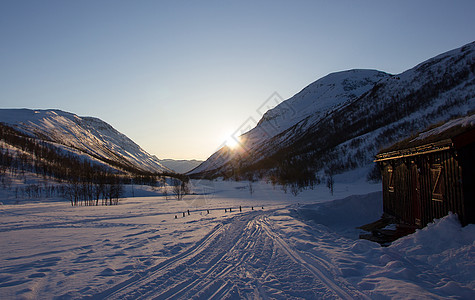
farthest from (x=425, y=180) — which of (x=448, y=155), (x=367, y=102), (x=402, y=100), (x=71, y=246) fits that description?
(x=367, y=102)

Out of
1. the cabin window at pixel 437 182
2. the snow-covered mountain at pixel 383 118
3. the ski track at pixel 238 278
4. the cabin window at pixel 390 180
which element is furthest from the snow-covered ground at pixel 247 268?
the snow-covered mountain at pixel 383 118

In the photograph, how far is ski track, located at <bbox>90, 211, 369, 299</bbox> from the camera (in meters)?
6.89

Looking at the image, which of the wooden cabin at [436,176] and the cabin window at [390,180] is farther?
the cabin window at [390,180]

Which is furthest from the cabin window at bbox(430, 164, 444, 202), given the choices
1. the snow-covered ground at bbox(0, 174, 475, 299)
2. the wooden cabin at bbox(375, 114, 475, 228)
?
the snow-covered ground at bbox(0, 174, 475, 299)

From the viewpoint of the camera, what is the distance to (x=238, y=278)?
816 centimetres

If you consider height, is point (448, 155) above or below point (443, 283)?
above

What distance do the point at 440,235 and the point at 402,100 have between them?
131372mm

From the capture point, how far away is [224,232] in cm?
1681

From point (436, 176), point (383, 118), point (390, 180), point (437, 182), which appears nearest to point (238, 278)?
point (437, 182)

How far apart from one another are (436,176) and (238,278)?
10384 millimetres

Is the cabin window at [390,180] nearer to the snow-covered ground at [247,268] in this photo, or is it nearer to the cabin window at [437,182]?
the cabin window at [437,182]

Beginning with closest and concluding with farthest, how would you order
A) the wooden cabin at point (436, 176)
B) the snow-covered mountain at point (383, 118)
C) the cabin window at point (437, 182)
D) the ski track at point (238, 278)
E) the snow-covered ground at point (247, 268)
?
the ski track at point (238, 278) → the snow-covered ground at point (247, 268) → the wooden cabin at point (436, 176) → the cabin window at point (437, 182) → the snow-covered mountain at point (383, 118)

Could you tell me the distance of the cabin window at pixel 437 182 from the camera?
12141 mm

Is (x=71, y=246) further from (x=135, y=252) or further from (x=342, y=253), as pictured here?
(x=342, y=253)
